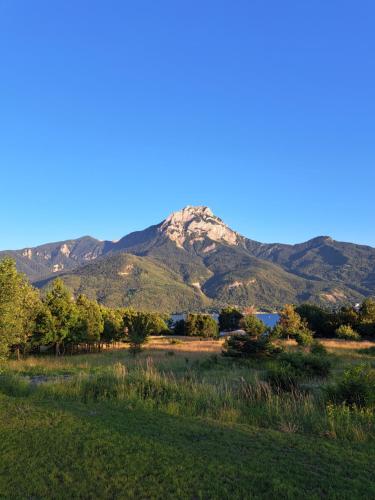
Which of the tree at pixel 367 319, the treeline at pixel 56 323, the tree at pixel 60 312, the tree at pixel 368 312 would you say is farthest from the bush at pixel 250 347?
the tree at pixel 368 312

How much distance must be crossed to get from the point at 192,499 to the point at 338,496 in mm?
1725

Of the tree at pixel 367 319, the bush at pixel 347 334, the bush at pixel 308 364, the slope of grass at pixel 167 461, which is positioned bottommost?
the bush at pixel 347 334

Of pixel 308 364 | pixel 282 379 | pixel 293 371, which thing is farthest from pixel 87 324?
pixel 282 379

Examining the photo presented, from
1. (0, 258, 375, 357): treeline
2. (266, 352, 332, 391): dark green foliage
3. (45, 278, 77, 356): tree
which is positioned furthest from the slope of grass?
(45, 278, 77, 356): tree

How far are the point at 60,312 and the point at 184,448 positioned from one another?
33.1 m

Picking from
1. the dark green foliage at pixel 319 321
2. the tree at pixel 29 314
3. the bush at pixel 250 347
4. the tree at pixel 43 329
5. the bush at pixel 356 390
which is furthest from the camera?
the dark green foliage at pixel 319 321

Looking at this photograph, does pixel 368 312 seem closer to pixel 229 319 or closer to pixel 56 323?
Answer: pixel 56 323

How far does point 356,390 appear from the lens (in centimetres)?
948

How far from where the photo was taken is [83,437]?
251 inches

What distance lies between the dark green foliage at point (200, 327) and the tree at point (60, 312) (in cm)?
4026

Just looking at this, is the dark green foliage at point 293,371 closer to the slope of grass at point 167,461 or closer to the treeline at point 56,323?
→ the slope of grass at point 167,461

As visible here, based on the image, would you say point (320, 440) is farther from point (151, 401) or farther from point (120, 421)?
point (151, 401)

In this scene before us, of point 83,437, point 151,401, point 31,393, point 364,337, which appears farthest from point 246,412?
point 364,337

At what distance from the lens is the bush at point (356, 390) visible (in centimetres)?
922
